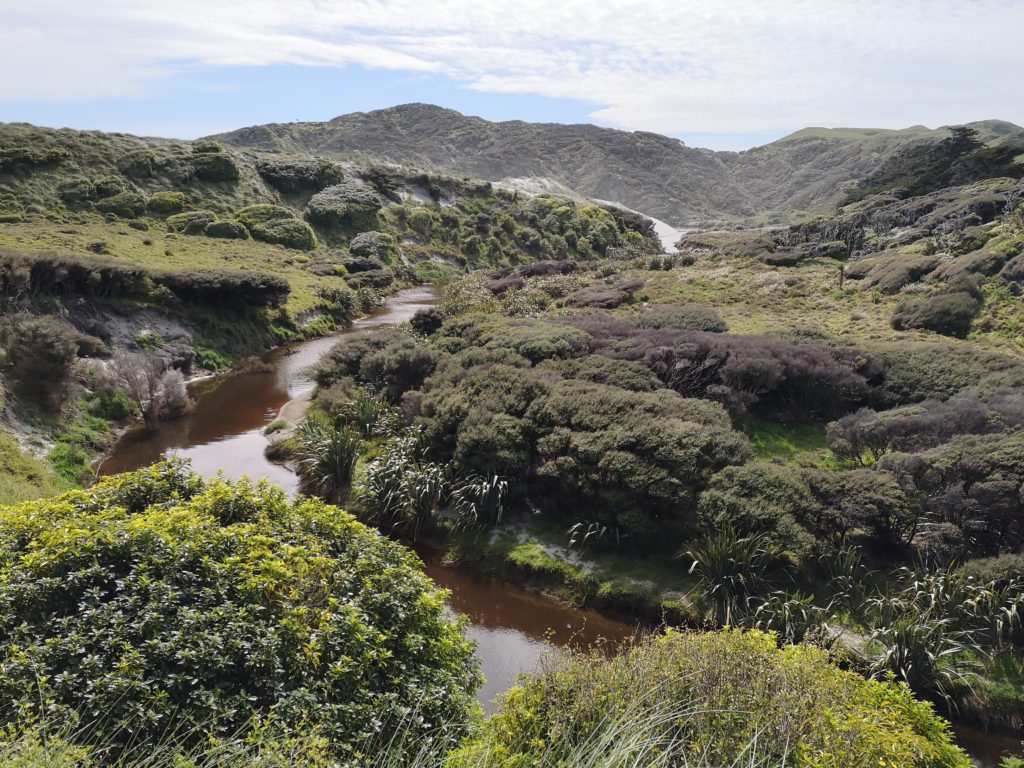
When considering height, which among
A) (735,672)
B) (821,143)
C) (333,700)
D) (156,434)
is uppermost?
(821,143)

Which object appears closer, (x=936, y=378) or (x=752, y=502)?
(x=752, y=502)

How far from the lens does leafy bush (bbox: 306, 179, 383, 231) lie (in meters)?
59.6

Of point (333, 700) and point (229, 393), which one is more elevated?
point (333, 700)

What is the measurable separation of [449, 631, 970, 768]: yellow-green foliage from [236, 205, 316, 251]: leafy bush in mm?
51017

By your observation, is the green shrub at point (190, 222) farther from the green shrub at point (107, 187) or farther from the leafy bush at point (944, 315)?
the leafy bush at point (944, 315)

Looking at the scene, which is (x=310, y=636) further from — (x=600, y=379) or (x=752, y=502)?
(x=600, y=379)

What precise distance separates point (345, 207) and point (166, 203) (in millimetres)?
16901

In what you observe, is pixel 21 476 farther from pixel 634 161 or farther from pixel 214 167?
pixel 634 161

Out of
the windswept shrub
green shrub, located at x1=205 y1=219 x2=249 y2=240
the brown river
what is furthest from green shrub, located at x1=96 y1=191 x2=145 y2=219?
the windswept shrub

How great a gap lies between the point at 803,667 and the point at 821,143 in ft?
716

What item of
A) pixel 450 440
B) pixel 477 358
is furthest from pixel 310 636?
pixel 477 358

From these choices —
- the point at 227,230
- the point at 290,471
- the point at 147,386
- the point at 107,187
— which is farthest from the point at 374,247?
the point at 290,471

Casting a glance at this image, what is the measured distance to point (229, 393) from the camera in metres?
23.3

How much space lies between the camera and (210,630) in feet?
16.3
